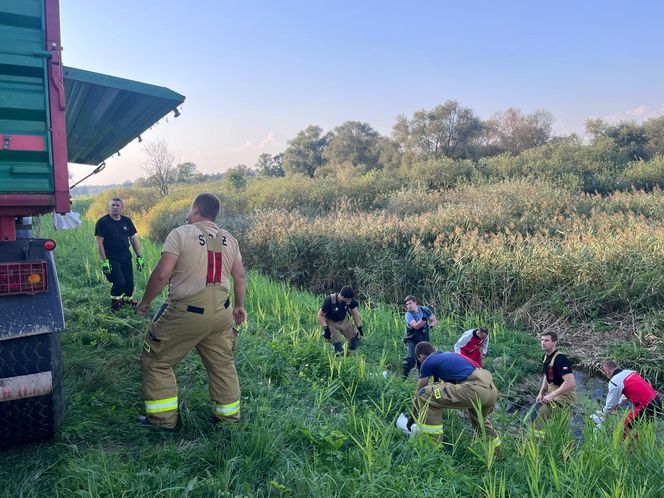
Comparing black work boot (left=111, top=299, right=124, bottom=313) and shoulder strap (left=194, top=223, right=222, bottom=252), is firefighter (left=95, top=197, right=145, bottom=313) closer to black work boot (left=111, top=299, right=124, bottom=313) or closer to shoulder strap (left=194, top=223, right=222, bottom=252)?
black work boot (left=111, top=299, right=124, bottom=313)

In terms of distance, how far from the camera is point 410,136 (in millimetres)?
32344

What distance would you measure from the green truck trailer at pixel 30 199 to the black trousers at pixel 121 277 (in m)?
3.02

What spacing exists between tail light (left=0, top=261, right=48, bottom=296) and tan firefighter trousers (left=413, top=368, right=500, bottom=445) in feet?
9.53

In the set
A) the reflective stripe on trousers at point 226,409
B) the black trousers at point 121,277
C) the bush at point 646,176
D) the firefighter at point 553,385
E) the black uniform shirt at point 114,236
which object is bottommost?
the firefighter at point 553,385

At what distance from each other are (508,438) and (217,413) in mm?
2362

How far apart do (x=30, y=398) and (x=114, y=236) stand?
3369mm

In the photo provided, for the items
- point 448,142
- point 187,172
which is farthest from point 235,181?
point 187,172

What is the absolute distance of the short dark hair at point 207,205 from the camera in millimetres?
3695

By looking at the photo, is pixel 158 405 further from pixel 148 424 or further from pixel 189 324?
pixel 189 324

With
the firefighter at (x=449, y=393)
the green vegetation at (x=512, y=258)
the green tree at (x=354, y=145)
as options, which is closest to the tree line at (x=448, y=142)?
the green tree at (x=354, y=145)

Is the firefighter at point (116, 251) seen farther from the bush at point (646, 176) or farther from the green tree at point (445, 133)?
the green tree at point (445, 133)

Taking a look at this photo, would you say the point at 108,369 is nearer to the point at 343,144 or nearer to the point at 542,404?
the point at 542,404

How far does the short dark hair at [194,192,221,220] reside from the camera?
3695 millimetres

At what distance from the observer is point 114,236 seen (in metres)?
6.07
